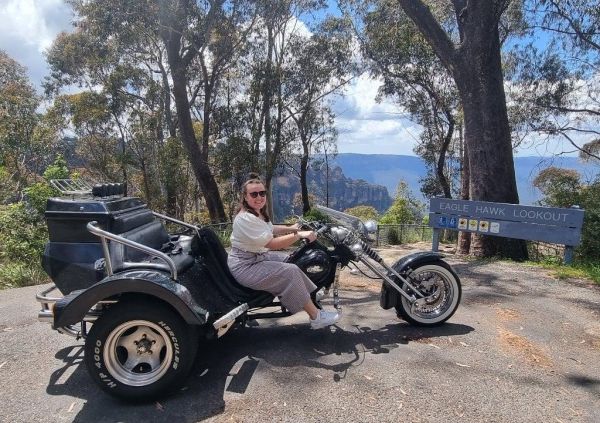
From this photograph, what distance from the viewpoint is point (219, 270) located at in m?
3.84

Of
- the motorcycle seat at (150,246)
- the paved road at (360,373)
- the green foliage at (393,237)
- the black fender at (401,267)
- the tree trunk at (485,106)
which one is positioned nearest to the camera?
the paved road at (360,373)

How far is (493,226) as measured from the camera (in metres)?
7.94

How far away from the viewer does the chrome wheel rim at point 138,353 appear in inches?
124

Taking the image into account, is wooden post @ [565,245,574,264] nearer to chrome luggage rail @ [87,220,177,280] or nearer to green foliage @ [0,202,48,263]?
chrome luggage rail @ [87,220,177,280]

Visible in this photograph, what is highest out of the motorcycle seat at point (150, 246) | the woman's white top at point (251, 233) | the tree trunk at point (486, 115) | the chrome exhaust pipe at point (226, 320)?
the tree trunk at point (486, 115)

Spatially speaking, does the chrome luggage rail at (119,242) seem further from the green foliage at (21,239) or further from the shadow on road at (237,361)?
→ the green foliage at (21,239)

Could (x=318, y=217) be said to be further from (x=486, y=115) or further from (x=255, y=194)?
(x=255, y=194)

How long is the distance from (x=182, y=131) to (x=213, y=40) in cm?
430

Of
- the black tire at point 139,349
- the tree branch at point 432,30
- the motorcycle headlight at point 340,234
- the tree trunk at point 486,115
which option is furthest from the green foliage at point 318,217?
the tree branch at point 432,30

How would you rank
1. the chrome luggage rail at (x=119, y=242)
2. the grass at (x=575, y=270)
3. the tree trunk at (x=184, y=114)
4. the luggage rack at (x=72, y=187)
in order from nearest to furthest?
the chrome luggage rail at (x=119, y=242) → the luggage rack at (x=72, y=187) → the grass at (x=575, y=270) → the tree trunk at (x=184, y=114)

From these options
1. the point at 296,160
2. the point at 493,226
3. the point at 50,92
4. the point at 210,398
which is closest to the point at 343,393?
the point at 210,398

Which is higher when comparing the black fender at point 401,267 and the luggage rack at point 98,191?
the luggage rack at point 98,191

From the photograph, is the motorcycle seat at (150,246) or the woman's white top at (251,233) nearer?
the motorcycle seat at (150,246)

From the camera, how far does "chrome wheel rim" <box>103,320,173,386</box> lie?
314 centimetres
